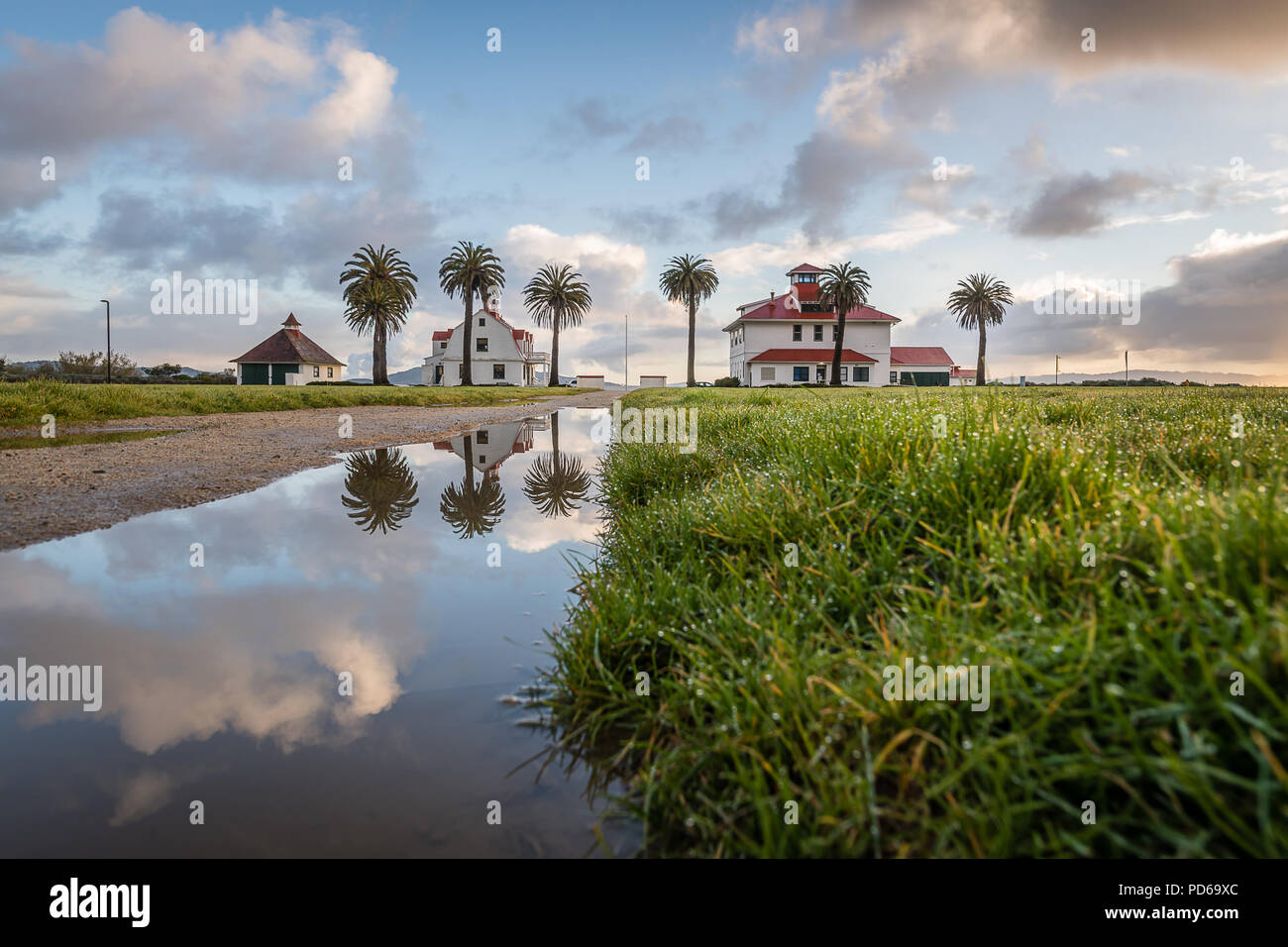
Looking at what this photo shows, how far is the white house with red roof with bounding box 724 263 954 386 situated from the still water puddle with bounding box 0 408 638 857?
56.4 meters

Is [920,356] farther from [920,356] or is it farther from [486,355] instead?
[486,355]

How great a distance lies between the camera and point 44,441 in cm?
1017

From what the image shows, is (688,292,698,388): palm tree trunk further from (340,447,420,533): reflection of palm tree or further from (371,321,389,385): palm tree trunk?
(340,447,420,533): reflection of palm tree

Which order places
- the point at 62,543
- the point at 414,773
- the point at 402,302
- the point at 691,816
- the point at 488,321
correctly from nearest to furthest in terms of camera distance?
the point at 691,816, the point at 414,773, the point at 62,543, the point at 402,302, the point at 488,321

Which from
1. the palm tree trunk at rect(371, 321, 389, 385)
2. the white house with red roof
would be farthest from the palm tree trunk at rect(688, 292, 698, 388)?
the palm tree trunk at rect(371, 321, 389, 385)

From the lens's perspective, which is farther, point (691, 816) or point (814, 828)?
point (691, 816)

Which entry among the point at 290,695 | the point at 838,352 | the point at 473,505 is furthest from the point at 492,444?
the point at 838,352

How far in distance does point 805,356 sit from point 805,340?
2317 millimetres

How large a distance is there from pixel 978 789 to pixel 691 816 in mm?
723

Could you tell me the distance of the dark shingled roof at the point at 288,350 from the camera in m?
69.9

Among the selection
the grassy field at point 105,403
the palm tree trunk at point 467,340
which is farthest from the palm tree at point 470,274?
the grassy field at point 105,403

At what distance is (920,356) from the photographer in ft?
249
